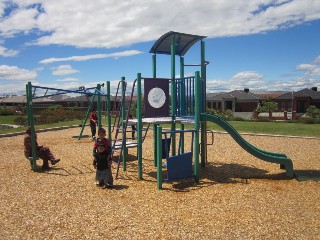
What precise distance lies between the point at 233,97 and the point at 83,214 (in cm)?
5064

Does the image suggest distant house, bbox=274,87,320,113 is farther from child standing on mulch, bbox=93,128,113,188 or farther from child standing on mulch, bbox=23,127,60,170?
child standing on mulch, bbox=93,128,113,188

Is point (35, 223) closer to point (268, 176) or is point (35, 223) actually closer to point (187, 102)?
point (187, 102)

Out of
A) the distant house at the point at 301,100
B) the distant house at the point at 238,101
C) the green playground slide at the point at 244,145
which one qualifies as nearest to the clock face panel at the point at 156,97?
the green playground slide at the point at 244,145

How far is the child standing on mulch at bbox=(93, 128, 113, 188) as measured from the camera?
7.02 m

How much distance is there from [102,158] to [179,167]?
179 cm

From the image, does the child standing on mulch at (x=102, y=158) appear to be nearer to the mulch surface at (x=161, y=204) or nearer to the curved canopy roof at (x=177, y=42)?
the mulch surface at (x=161, y=204)

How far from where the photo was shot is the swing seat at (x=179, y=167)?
7230 millimetres

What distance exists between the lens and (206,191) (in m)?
6.88

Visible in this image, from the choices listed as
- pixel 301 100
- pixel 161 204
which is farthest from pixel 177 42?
pixel 301 100

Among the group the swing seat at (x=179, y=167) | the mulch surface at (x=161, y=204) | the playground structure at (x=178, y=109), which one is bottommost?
the mulch surface at (x=161, y=204)

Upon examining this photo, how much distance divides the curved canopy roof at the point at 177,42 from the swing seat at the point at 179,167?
10.9 feet

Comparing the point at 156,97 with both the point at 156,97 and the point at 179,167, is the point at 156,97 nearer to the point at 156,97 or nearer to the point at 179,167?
the point at 156,97

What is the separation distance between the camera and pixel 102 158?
707 cm

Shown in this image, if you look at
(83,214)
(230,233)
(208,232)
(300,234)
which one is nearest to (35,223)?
(83,214)
